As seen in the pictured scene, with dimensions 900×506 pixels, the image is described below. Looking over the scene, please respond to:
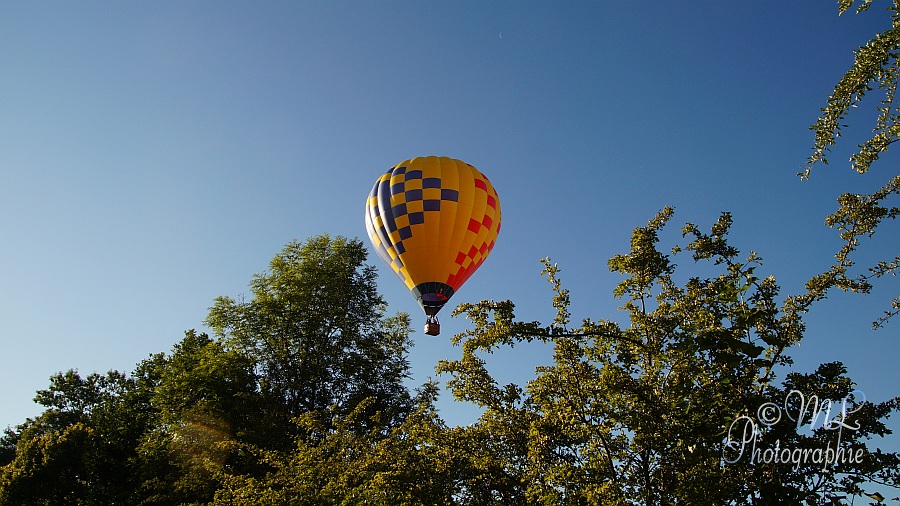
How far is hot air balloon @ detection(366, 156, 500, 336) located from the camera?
66.7ft

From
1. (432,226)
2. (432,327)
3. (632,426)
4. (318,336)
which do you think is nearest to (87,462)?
(318,336)

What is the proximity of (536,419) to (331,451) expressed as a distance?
6.88 m

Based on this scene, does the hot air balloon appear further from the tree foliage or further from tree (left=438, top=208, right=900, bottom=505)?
tree (left=438, top=208, right=900, bottom=505)

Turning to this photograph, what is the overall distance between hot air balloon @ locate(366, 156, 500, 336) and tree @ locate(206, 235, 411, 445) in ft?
13.6

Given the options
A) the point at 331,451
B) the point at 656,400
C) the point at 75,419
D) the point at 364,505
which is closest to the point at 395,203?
the point at 331,451

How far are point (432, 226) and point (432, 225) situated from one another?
0.04 metres

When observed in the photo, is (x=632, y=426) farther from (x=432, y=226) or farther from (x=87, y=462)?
(x=87, y=462)

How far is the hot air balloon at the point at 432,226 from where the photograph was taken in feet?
66.7

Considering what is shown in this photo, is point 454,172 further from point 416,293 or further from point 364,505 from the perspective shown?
point 364,505

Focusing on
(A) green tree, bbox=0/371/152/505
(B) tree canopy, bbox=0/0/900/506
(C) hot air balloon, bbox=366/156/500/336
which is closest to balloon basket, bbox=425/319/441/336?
(C) hot air balloon, bbox=366/156/500/336

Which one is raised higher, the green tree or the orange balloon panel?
the orange balloon panel

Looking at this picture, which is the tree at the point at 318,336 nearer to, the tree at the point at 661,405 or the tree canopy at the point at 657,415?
the tree canopy at the point at 657,415

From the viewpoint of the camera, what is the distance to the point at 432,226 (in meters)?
20.3

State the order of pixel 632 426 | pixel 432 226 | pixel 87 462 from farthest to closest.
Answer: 1. pixel 87 462
2. pixel 432 226
3. pixel 632 426
